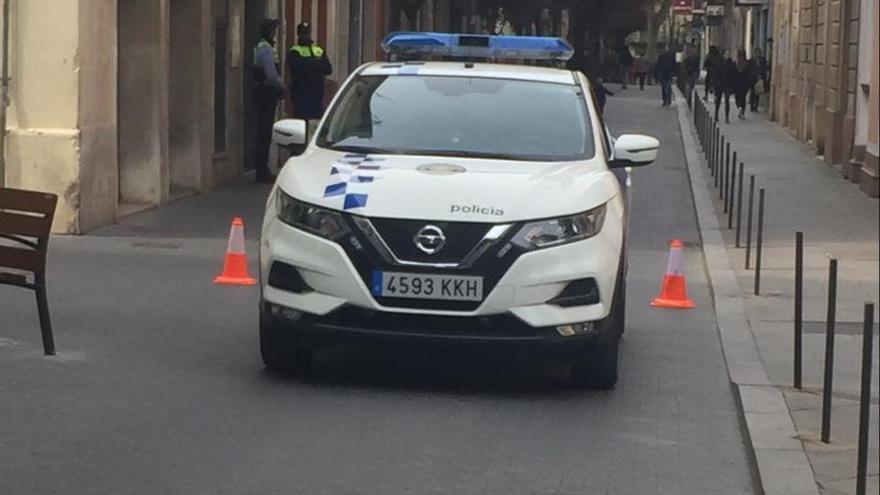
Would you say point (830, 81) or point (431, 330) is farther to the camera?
point (830, 81)

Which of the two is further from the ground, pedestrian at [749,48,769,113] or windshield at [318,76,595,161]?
windshield at [318,76,595,161]

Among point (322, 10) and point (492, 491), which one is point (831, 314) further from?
point (322, 10)

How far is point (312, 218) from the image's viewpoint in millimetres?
9242

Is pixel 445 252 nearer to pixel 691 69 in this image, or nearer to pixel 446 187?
pixel 446 187

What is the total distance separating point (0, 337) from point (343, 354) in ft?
6.80

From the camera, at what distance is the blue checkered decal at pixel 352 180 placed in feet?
30.1

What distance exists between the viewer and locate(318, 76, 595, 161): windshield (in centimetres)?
1020

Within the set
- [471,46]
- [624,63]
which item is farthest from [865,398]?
[624,63]

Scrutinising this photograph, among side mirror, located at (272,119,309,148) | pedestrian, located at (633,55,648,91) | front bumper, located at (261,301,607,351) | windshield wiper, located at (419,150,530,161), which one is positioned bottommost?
pedestrian, located at (633,55,648,91)

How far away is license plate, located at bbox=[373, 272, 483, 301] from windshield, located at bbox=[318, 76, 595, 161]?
1258mm

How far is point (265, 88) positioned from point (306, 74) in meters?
1.06

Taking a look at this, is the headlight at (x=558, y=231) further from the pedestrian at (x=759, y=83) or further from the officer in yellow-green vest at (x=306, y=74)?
the pedestrian at (x=759, y=83)

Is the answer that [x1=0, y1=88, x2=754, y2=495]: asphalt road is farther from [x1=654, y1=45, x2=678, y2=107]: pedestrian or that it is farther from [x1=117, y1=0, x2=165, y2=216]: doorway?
[x1=654, y1=45, x2=678, y2=107]: pedestrian

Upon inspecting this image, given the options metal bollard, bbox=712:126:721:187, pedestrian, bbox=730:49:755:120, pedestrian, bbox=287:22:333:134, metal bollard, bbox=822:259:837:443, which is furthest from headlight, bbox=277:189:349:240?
pedestrian, bbox=730:49:755:120
